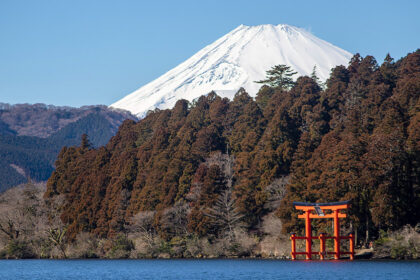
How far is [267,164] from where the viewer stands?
50.7 m

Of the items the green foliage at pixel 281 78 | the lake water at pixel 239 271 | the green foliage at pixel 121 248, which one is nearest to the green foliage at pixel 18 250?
the green foliage at pixel 121 248

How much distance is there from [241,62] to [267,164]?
99.1 m

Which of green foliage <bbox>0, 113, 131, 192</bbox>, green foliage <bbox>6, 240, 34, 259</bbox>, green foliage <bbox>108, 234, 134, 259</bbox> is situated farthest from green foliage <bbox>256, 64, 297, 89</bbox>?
green foliage <bbox>0, 113, 131, 192</bbox>

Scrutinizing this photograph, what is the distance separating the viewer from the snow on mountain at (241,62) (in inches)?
5531

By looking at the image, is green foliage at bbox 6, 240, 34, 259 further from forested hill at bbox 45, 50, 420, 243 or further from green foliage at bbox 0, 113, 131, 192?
green foliage at bbox 0, 113, 131, 192

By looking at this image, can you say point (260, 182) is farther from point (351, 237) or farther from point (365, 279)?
point (365, 279)

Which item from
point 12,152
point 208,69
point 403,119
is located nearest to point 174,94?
point 208,69

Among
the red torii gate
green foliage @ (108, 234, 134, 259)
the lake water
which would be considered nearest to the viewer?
the lake water

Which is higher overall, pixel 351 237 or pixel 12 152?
pixel 12 152

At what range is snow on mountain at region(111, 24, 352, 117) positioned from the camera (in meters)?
140

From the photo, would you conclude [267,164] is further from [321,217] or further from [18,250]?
[18,250]

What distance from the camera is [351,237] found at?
131 feet

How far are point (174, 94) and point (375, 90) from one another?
90.7 meters

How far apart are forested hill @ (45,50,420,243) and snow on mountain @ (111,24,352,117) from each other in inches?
2692
